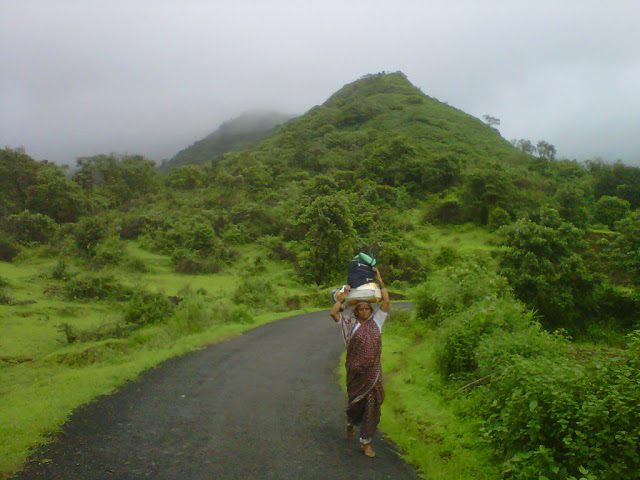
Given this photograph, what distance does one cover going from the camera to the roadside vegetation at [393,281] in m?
5.08

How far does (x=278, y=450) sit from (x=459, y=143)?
59.9 metres

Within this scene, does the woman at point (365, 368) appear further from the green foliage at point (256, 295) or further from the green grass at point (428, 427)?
the green foliage at point (256, 295)

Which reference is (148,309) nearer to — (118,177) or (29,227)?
(29,227)

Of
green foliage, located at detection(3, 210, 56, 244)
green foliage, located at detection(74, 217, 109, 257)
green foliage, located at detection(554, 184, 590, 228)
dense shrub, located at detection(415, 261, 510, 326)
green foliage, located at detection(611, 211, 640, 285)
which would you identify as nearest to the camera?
dense shrub, located at detection(415, 261, 510, 326)

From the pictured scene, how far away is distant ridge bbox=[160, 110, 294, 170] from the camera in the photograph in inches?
3938

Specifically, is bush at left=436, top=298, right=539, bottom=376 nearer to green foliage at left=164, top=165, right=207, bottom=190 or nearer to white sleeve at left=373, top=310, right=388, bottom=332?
white sleeve at left=373, top=310, right=388, bottom=332

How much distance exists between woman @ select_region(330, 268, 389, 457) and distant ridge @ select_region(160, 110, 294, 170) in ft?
295

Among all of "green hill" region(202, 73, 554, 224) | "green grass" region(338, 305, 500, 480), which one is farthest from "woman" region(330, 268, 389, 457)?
"green hill" region(202, 73, 554, 224)

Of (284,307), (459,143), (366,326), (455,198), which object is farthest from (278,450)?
(459,143)

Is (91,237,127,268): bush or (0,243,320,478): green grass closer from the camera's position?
(0,243,320,478): green grass

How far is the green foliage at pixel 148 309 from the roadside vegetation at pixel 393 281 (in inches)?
2.8

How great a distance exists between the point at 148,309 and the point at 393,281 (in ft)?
54.9

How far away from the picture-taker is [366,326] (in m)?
5.61

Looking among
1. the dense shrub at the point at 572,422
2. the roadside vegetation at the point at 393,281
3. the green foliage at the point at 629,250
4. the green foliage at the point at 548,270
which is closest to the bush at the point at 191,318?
the roadside vegetation at the point at 393,281
